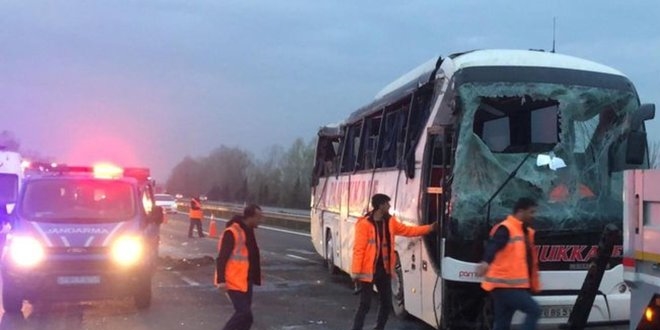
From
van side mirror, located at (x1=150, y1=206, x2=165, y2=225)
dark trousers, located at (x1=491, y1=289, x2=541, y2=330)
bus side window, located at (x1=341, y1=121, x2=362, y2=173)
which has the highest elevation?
bus side window, located at (x1=341, y1=121, x2=362, y2=173)

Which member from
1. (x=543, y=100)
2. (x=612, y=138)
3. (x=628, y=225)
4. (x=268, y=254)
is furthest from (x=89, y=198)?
(x=268, y=254)

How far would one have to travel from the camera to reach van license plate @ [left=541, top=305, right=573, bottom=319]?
26.9 ft

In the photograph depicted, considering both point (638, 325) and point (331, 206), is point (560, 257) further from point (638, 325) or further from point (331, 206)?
point (331, 206)

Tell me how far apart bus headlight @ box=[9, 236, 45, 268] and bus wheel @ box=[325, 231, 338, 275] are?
20.7ft

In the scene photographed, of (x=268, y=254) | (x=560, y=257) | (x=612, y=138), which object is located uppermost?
(x=612, y=138)

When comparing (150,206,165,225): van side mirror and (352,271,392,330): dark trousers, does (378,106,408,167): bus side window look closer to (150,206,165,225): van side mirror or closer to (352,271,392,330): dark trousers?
(352,271,392,330): dark trousers

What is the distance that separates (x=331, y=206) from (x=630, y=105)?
7544 mm

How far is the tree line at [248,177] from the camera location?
7153 centimetres

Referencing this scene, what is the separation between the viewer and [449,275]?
8242 millimetres

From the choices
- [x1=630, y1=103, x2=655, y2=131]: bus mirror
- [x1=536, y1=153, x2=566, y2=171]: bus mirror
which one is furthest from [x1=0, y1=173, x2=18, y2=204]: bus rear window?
[x1=630, y1=103, x2=655, y2=131]: bus mirror

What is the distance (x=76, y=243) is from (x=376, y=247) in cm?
420

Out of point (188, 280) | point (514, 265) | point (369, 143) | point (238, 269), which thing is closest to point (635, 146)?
point (514, 265)

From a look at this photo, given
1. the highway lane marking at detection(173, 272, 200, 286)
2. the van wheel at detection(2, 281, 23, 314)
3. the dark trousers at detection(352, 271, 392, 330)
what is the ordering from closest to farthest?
the dark trousers at detection(352, 271, 392, 330), the van wheel at detection(2, 281, 23, 314), the highway lane marking at detection(173, 272, 200, 286)

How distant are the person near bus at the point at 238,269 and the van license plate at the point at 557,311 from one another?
3.08 m
